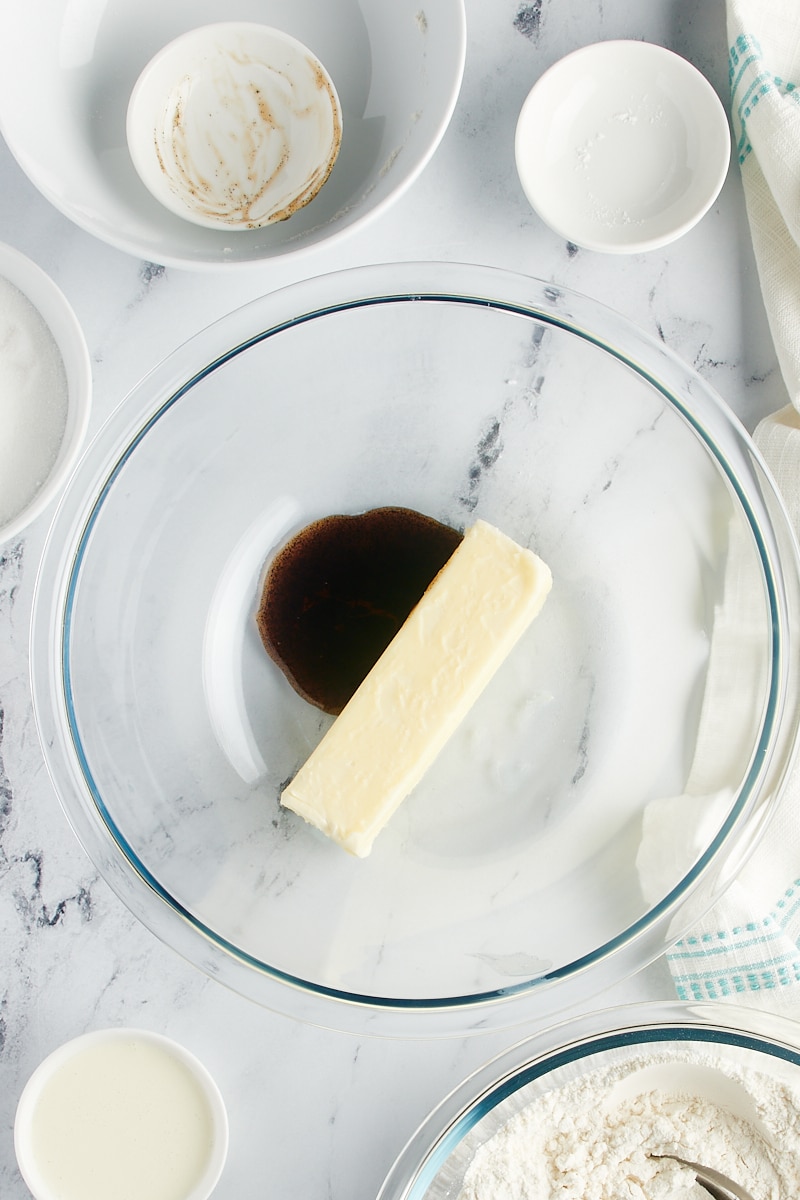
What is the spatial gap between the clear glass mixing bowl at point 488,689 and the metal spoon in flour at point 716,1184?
0.21 metres

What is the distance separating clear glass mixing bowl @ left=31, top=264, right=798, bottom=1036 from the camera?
1005 mm

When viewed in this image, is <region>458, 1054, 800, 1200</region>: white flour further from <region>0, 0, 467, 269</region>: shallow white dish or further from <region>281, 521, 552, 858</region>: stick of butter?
<region>0, 0, 467, 269</region>: shallow white dish

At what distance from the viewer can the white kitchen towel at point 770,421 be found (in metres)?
1.02

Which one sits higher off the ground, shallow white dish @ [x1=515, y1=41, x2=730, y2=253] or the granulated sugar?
shallow white dish @ [x1=515, y1=41, x2=730, y2=253]

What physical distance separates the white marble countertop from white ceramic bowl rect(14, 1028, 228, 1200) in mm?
46

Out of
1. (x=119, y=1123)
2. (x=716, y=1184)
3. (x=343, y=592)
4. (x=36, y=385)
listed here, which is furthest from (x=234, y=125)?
(x=716, y=1184)

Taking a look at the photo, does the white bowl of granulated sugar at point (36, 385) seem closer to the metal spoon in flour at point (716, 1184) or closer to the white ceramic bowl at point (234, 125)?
the white ceramic bowl at point (234, 125)

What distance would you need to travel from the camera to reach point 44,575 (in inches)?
39.7

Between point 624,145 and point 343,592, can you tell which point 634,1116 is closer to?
point 343,592

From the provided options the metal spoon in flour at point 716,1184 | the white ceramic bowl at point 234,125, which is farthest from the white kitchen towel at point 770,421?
the white ceramic bowl at point 234,125

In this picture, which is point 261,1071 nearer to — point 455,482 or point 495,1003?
point 495,1003

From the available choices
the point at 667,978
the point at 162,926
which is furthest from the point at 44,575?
the point at 667,978

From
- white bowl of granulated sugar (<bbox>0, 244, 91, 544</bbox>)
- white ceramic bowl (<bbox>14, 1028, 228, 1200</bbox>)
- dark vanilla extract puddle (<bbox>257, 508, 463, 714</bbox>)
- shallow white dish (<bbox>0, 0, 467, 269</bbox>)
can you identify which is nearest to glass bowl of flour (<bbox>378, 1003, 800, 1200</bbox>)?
white ceramic bowl (<bbox>14, 1028, 228, 1200</bbox>)

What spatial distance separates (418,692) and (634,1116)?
52cm
